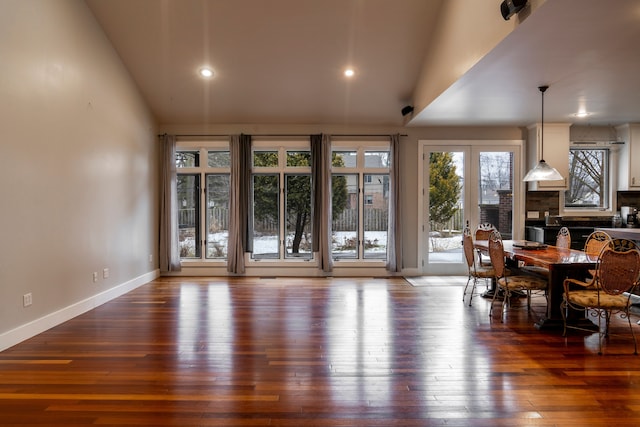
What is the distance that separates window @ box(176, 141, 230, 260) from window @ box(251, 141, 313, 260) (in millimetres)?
607

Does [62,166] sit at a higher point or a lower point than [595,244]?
higher

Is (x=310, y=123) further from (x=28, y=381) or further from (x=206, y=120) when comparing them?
(x=28, y=381)

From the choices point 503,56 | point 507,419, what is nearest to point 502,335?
point 507,419

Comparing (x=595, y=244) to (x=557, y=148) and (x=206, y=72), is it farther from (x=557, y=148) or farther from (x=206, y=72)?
(x=206, y=72)

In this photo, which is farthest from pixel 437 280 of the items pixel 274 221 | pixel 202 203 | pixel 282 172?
pixel 202 203

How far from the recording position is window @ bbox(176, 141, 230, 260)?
7012mm

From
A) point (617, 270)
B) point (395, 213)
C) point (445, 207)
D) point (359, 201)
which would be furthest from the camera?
point (359, 201)

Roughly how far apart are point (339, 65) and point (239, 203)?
9.50 feet

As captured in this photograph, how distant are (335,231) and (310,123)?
2.02 metres

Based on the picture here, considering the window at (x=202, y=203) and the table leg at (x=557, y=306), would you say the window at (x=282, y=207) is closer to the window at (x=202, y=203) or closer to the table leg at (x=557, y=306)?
the window at (x=202, y=203)

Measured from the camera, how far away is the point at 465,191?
6.81 meters

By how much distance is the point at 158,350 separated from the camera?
342cm

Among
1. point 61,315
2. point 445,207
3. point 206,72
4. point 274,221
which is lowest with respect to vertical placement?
point 61,315

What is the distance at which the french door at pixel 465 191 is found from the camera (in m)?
6.81
